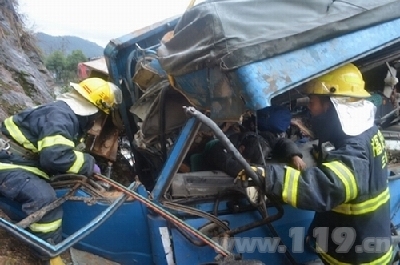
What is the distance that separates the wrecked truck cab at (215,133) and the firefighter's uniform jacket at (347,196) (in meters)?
0.25

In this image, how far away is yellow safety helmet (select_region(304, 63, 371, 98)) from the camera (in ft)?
7.62

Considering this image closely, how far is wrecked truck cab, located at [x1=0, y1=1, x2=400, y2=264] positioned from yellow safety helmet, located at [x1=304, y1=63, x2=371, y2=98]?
10cm

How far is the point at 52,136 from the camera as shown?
9.73ft

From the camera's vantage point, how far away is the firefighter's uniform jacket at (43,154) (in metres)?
2.93

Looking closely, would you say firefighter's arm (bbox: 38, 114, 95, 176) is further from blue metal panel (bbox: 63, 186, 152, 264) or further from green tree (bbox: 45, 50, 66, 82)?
green tree (bbox: 45, 50, 66, 82)

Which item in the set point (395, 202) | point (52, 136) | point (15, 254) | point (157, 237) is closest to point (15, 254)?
point (15, 254)

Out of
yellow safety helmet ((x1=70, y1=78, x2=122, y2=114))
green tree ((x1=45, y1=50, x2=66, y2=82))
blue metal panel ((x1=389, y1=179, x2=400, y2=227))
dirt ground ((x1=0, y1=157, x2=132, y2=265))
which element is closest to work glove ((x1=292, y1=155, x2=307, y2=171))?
blue metal panel ((x1=389, y1=179, x2=400, y2=227))

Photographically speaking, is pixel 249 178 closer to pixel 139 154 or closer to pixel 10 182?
pixel 10 182

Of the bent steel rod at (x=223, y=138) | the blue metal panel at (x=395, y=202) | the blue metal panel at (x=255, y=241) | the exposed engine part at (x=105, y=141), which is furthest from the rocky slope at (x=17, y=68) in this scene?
the blue metal panel at (x=395, y=202)

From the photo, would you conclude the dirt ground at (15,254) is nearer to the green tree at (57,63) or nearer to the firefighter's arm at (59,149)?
the firefighter's arm at (59,149)

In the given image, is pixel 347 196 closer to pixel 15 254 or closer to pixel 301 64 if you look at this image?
pixel 301 64

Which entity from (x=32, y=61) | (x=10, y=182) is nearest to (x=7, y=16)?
(x=32, y=61)

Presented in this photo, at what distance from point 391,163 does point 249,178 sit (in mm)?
1877

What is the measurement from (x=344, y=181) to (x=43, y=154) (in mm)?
2031
